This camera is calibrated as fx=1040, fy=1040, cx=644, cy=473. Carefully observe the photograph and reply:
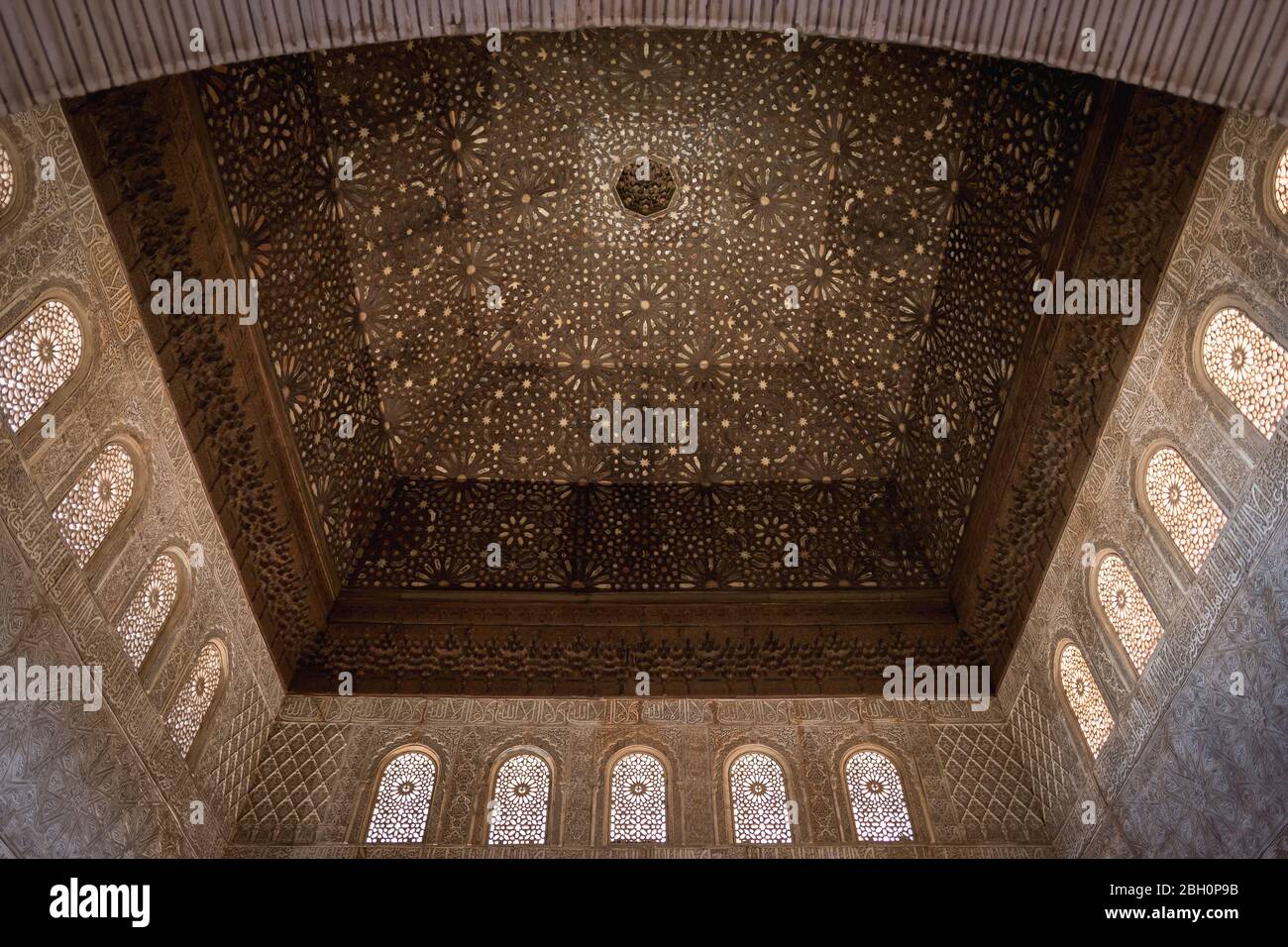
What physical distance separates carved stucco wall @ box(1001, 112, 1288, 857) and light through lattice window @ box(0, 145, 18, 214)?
5.64 meters

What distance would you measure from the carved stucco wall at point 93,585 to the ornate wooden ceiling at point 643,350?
35 centimetres

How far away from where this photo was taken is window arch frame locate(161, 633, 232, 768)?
606cm

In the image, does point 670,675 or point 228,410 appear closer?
point 228,410

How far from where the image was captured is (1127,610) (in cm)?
609

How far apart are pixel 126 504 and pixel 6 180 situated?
1809mm

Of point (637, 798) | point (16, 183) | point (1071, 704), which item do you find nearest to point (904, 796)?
point (1071, 704)

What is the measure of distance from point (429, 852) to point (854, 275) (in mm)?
5076

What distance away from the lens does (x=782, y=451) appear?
8695mm

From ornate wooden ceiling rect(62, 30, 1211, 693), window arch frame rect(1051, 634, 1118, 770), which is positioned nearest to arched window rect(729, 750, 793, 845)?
ornate wooden ceiling rect(62, 30, 1211, 693)

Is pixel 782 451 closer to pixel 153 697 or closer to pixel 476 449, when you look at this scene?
pixel 476 449

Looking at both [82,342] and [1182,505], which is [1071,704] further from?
[82,342]

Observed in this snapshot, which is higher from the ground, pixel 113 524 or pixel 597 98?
pixel 597 98

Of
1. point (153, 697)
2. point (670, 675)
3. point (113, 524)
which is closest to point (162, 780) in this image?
point (153, 697)
